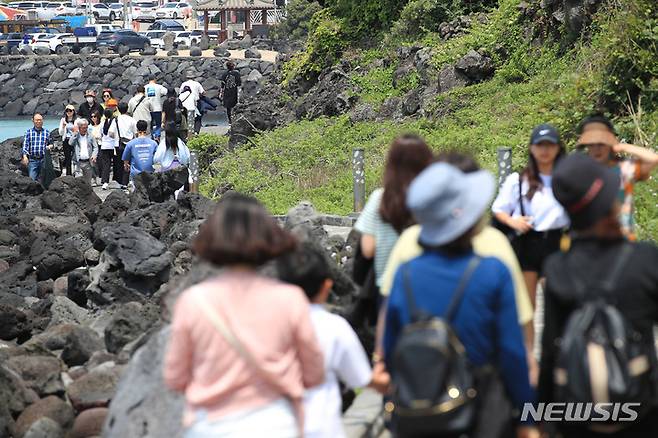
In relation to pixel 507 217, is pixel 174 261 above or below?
below

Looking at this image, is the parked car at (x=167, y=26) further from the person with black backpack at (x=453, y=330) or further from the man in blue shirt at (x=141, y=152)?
the person with black backpack at (x=453, y=330)

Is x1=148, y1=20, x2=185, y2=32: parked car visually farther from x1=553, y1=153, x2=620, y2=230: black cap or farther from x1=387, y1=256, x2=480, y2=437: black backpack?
x1=387, y1=256, x2=480, y2=437: black backpack

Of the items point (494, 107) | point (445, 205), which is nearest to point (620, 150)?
point (445, 205)

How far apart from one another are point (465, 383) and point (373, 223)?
2334 mm

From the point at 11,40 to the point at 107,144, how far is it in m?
66.3

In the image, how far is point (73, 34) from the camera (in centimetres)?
8631

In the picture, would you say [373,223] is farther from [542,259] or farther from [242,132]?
[242,132]

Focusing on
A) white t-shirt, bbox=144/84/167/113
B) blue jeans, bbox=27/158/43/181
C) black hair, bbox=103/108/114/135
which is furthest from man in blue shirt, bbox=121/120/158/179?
blue jeans, bbox=27/158/43/181

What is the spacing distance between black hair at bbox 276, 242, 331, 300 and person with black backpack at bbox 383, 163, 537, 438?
1.85ft

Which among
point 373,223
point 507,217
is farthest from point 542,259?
→ point 373,223

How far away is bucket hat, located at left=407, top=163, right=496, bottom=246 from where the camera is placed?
4969 mm

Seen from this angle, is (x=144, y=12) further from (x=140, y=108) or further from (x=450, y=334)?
(x=450, y=334)

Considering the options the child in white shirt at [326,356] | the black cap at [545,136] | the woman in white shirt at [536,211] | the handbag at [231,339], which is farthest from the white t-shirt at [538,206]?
the handbag at [231,339]

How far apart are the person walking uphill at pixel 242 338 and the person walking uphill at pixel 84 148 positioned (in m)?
20.8
